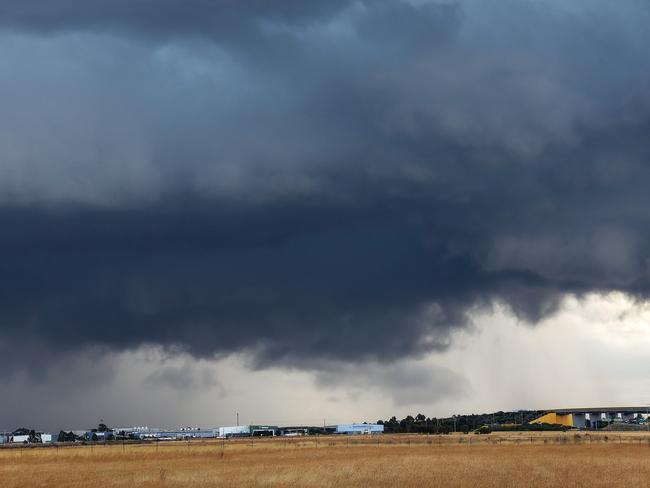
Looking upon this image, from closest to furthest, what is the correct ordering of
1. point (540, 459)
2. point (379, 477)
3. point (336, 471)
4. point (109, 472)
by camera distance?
1. point (379, 477)
2. point (336, 471)
3. point (109, 472)
4. point (540, 459)

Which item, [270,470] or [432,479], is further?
[270,470]

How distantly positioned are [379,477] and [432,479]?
488cm

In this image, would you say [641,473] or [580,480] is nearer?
[580,480]

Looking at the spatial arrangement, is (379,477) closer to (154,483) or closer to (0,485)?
(154,483)

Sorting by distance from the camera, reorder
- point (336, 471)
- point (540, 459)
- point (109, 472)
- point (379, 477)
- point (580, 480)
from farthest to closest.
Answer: point (540, 459) < point (109, 472) < point (336, 471) < point (379, 477) < point (580, 480)

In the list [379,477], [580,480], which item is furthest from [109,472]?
[580,480]

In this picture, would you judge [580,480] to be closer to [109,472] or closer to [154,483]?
[154,483]

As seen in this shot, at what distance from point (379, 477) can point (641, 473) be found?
21.3 metres

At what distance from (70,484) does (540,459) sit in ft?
153

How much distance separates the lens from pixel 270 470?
69.2m

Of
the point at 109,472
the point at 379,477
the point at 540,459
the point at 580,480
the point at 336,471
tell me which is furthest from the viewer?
the point at 540,459

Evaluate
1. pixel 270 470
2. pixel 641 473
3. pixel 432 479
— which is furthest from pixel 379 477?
pixel 641 473

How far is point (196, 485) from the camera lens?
185 feet

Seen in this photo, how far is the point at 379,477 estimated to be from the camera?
5969 centimetres
